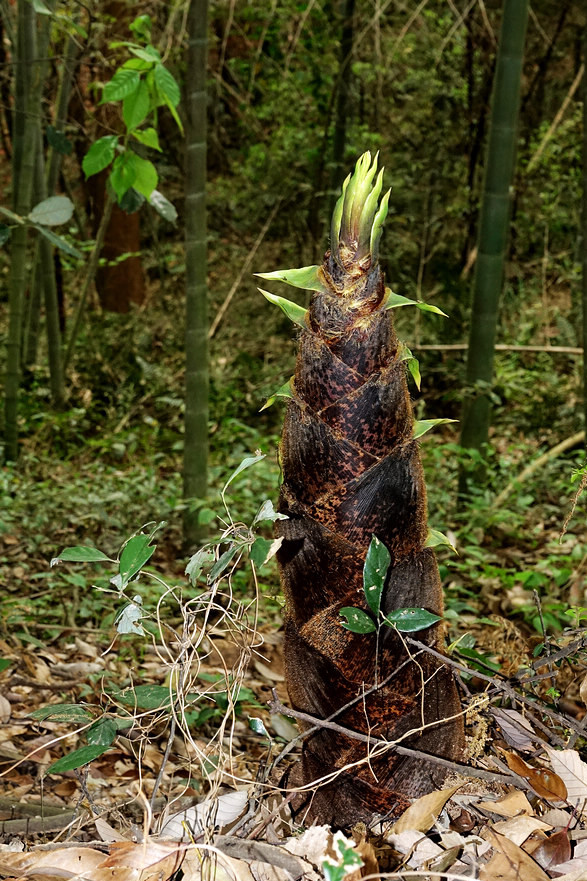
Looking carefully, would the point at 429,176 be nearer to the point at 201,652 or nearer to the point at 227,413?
the point at 227,413

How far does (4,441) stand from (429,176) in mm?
4970

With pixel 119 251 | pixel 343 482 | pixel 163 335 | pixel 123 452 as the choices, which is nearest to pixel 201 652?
pixel 343 482

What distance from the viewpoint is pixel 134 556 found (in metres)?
1.31

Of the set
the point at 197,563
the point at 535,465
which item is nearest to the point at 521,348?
the point at 535,465

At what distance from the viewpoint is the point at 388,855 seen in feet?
3.84

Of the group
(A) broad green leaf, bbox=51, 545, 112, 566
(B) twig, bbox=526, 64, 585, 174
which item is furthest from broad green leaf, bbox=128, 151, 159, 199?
(B) twig, bbox=526, 64, 585, 174

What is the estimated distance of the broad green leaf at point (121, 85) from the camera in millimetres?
2451

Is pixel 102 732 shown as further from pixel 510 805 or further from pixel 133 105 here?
pixel 133 105

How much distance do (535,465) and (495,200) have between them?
60.9 inches

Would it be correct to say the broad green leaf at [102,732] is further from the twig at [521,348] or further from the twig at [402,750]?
the twig at [521,348]

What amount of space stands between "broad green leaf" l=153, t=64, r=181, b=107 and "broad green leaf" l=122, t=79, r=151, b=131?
62 mm

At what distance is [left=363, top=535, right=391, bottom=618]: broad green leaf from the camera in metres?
1.08

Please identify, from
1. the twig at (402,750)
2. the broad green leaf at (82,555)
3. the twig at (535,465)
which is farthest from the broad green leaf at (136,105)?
the twig at (535,465)

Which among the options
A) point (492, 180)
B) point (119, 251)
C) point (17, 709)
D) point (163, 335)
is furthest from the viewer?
point (119, 251)
